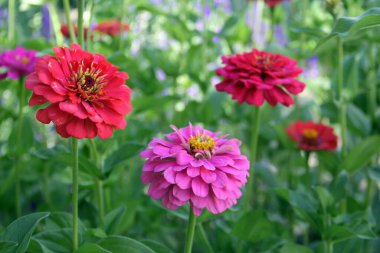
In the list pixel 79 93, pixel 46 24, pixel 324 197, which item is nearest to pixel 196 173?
pixel 79 93

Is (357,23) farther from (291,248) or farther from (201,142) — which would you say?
(291,248)

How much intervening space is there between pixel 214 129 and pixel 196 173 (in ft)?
2.37

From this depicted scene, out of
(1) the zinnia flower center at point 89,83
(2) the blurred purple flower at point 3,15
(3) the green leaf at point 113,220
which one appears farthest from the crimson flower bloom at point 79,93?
(2) the blurred purple flower at point 3,15

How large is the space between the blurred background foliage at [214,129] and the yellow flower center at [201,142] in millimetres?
189

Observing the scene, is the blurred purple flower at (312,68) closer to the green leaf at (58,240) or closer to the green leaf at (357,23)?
the green leaf at (357,23)

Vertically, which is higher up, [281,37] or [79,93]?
[281,37]

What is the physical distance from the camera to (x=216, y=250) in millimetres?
955

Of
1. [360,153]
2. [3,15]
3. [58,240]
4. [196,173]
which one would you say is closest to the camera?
[196,173]

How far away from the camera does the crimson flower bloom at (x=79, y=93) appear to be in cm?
57

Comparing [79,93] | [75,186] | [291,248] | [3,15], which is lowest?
[291,248]

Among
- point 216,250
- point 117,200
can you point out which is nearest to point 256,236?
point 216,250

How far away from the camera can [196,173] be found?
58 centimetres

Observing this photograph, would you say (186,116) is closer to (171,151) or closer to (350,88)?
(350,88)

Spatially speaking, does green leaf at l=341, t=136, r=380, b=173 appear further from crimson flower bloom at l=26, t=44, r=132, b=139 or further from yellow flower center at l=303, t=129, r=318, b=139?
crimson flower bloom at l=26, t=44, r=132, b=139
